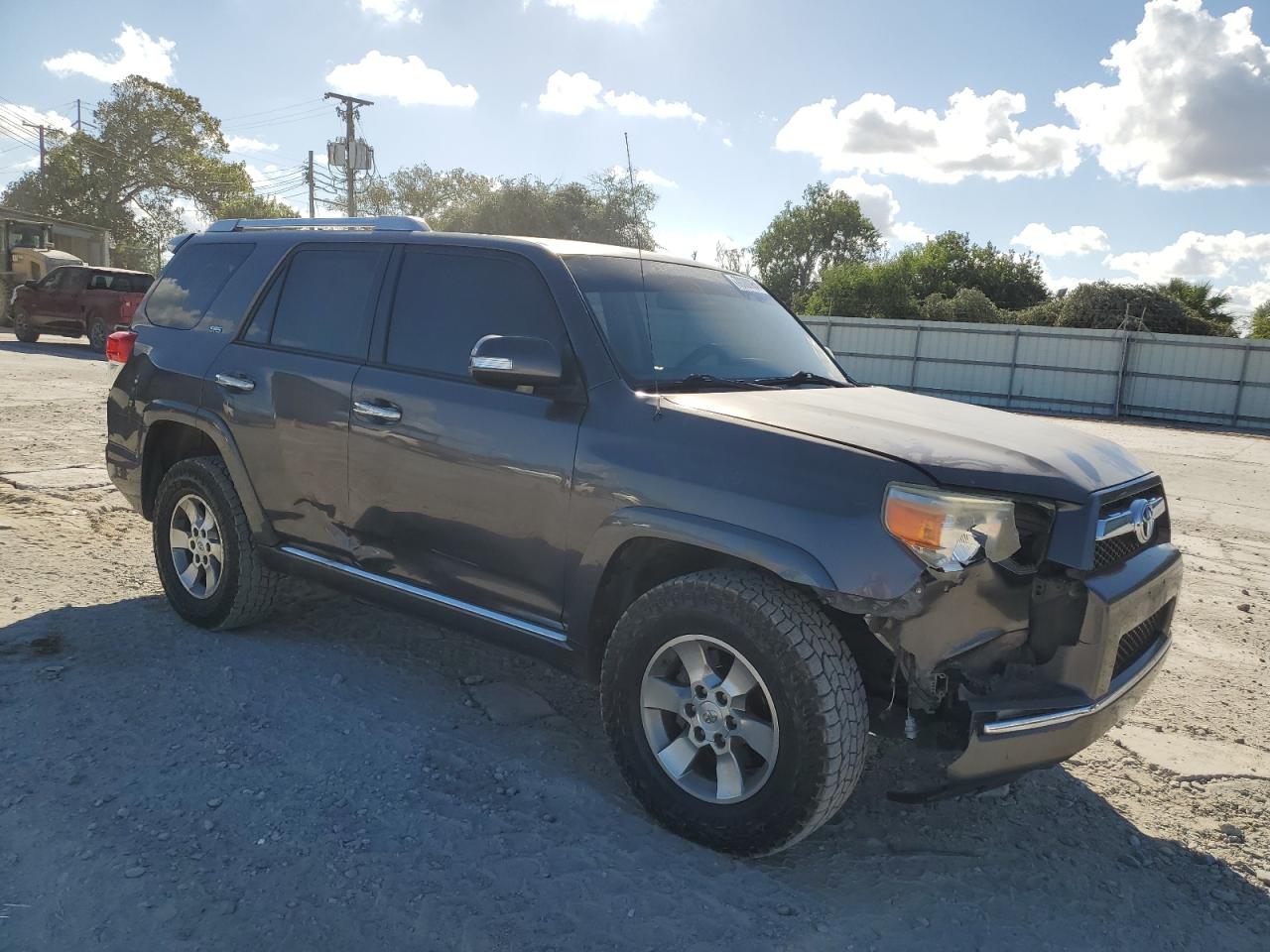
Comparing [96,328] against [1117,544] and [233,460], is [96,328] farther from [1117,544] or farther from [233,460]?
[1117,544]

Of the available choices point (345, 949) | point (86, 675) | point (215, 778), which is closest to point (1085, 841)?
point (345, 949)

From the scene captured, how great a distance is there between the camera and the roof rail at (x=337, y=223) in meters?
3.95

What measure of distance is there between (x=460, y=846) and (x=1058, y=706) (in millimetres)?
1744

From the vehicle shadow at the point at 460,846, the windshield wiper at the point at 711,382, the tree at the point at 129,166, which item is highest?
the tree at the point at 129,166

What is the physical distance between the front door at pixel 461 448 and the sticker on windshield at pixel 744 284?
110 cm

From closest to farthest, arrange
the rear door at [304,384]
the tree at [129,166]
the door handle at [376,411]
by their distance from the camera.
A: the door handle at [376,411]
the rear door at [304,384]
the tree at [129,166]

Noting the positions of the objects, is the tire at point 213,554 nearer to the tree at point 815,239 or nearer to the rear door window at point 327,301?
the rear door window at point 327,301

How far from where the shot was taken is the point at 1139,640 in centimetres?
281

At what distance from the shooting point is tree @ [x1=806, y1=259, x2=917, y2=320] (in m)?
40.3

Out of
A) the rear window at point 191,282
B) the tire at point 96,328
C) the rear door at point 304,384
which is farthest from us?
the tire at point 96,328

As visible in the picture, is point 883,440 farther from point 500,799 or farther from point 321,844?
point 321,844

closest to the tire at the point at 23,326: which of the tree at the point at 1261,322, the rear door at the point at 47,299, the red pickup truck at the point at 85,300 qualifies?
the rear door at the point at 47,299

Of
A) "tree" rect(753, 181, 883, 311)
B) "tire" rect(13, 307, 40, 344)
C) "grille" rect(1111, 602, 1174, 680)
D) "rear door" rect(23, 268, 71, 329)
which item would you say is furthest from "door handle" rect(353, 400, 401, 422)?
"tree" rect(753, 181, 883, 311)

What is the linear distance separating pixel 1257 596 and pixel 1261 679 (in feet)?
5.53
